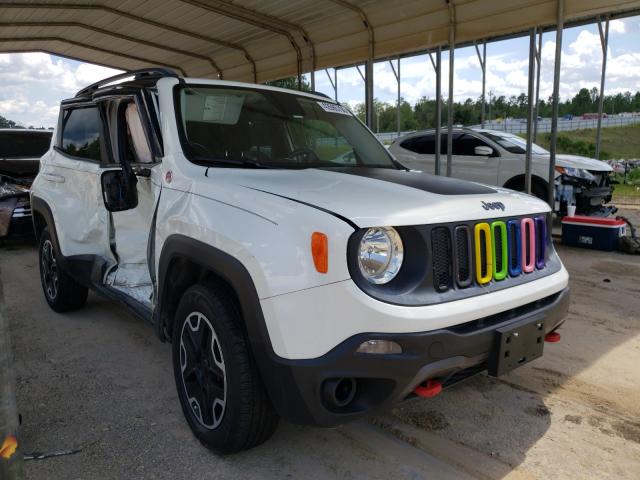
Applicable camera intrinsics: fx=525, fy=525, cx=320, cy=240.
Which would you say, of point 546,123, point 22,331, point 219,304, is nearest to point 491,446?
point 219,304

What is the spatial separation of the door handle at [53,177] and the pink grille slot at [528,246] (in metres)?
3.94

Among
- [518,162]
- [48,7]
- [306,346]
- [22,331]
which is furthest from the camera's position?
[518,162]

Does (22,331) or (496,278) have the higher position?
(496,278)

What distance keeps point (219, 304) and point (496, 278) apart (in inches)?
51.9

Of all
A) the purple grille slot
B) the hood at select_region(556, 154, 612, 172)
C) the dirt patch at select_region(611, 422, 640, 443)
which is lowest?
the dirt patch at select_region(611, 422, 640, 443)

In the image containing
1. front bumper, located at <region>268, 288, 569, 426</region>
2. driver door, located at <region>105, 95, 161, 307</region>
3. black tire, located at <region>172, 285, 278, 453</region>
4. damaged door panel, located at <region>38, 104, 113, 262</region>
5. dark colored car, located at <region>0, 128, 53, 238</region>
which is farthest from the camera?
dark colored car, located at <region>0, 128, 53, 238</region>

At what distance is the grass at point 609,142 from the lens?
39125mm

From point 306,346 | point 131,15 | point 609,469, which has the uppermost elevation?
point 131,15

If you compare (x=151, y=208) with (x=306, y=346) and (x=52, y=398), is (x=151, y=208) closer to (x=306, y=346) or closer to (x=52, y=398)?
(x=52, y=398)

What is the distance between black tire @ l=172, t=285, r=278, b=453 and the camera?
2373 mm

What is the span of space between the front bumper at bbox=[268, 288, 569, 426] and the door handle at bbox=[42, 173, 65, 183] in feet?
11.5

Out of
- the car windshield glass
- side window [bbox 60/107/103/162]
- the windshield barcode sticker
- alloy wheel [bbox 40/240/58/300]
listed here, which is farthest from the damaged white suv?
the car windshield glass

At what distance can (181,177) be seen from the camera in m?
2.95

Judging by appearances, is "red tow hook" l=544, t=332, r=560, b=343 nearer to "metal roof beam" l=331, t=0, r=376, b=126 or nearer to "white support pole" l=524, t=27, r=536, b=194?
"white support pole" l=524, t=27, r=536, b=194
